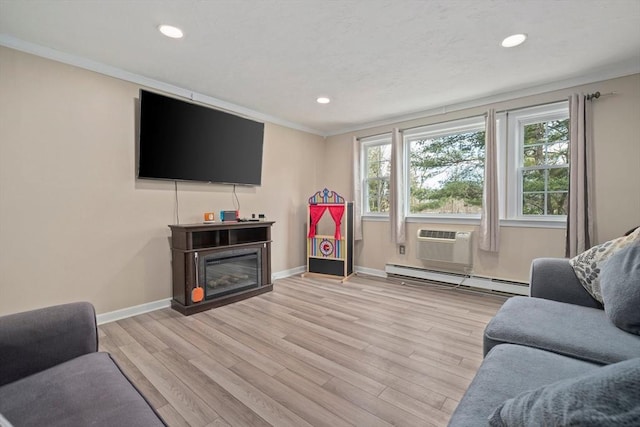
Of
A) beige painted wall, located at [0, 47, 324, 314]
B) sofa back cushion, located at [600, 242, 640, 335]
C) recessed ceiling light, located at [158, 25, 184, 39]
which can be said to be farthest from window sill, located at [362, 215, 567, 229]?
recessed ceiling light, located at [158, 25, 184, 39]

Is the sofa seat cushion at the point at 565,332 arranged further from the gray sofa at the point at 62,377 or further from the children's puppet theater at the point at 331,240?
the children's puppet theater at the point at 331,240

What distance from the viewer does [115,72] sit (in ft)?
9.02

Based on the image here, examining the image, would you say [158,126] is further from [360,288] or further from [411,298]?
[411,298]

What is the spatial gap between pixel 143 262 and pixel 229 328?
1.22 meters

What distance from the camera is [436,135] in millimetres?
4012

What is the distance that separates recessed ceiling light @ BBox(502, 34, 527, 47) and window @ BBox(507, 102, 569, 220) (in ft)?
4.05

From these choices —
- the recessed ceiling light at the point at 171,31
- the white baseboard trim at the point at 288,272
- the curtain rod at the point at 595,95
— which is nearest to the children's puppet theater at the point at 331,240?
the white baseboard trim at the point at 288,272

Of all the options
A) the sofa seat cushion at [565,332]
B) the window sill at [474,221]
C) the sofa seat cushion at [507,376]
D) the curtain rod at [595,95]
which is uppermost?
the curtain rod at [595,95]

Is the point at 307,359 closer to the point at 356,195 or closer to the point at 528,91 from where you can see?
the point at 356,195

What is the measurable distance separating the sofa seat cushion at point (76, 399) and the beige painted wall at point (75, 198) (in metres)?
1.81

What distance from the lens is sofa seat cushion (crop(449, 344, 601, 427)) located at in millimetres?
879

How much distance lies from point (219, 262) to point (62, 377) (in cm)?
219

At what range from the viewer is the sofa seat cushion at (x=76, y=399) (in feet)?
2.85

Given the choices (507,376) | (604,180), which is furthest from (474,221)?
(507,376)
